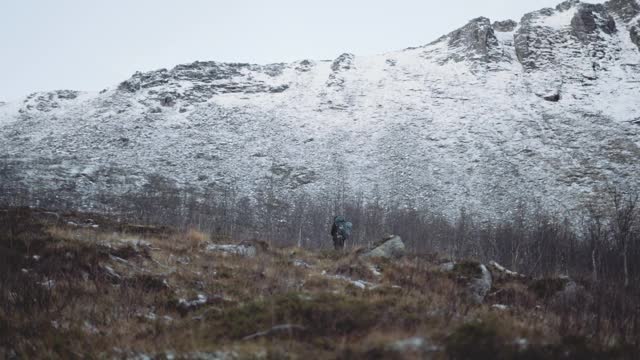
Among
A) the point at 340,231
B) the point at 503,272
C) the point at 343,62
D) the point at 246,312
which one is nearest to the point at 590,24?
the point at 343,62

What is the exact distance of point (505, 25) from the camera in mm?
135625

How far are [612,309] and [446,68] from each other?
119264 millimetres

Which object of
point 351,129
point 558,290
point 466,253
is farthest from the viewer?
point 351,129

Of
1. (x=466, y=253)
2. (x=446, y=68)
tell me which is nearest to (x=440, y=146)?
(x=466, y=253)

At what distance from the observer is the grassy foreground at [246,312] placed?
4375 millimetres

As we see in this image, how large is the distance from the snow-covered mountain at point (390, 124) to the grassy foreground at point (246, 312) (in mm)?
61858

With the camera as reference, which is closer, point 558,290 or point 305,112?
point 558,290

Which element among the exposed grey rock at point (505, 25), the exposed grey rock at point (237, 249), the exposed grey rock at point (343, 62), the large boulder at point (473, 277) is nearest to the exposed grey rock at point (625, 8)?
the exposed grey rock at point (505, 25)

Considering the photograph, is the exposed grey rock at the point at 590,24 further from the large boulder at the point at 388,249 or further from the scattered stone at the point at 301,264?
the scattered stone at the point at 301,264

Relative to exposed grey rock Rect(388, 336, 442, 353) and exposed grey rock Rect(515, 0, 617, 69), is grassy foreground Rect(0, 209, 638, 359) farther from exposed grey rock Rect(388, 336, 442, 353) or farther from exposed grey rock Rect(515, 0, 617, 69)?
exposed grey rock Rect(515, 0, 617, 69)

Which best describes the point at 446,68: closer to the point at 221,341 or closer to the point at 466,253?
the point at 466,253

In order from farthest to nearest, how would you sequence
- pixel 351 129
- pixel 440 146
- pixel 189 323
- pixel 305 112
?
pixel 305 112, pixel 351 129, pixel 440 146, pixel 189 323

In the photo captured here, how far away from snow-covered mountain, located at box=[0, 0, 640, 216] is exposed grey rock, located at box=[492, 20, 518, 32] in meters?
0.61

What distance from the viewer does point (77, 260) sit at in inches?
368
